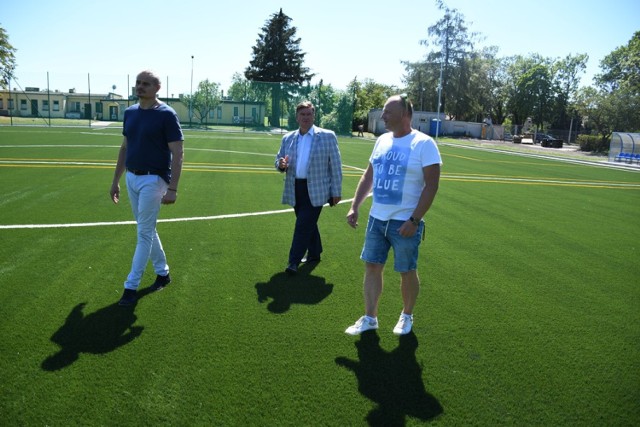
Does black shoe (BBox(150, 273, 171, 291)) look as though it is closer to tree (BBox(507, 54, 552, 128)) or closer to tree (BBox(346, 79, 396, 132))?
tree (BBox(346, 79, 396, 132))

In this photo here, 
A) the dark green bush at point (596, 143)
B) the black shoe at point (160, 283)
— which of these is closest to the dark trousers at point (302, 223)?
the black shoe at point (160, 283)

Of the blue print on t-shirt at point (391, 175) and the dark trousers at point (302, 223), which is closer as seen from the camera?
the blue print on t-shirt at point (391, 175)

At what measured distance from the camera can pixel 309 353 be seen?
340 cm

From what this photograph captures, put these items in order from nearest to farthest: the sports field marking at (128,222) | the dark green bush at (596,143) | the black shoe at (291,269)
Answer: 1. the black shoe at (291,269)
2. the sports field marking at (128,222)
3. the dark green bush at (596,143)

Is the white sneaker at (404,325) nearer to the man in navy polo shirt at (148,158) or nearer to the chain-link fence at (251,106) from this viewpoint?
the man in navy polo shirt at (148,158)

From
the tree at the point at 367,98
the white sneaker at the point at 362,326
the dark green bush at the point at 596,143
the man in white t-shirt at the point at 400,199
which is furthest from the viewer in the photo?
the tree at the point at 367,98

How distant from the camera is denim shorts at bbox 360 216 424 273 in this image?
11.6 feet

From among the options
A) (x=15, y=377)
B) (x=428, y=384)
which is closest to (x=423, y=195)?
(x=428, y=384)

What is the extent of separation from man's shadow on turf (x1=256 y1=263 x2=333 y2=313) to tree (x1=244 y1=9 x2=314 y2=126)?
6841cm

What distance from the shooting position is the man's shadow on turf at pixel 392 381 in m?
2.77

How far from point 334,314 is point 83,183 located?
826 cm

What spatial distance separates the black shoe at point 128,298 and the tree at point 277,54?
227ft

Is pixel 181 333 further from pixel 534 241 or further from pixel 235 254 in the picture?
pixel 534 241

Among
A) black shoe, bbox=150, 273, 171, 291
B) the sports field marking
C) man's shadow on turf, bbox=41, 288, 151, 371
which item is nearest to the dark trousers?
black shoe, bbox=150, 273, 171, 291
